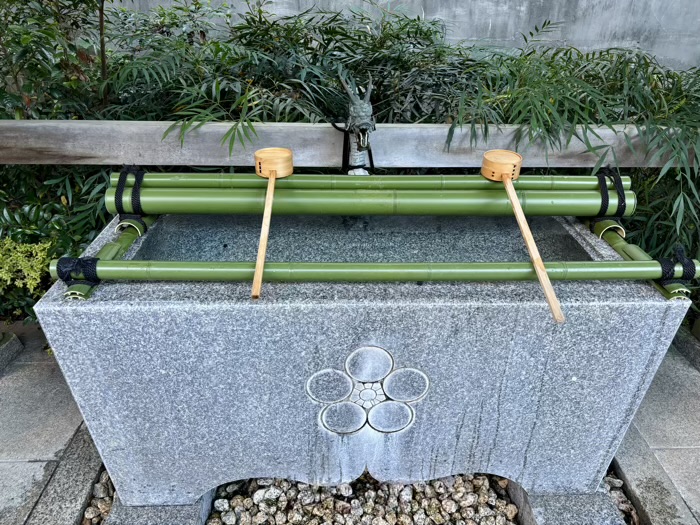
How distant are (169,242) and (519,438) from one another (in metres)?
1.40

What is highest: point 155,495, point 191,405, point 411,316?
point 411,316

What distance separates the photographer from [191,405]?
137 centimetres

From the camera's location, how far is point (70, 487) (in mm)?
1680

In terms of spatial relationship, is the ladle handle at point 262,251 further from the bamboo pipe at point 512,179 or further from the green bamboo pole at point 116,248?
the bamboo pipe at point 512,179

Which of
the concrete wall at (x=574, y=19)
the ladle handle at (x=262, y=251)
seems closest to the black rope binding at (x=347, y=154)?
the ladle handle at (x=262, y=251)

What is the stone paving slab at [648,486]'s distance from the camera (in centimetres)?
162

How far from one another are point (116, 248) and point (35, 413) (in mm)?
1137

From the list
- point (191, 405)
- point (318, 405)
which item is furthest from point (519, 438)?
point (191, 405)

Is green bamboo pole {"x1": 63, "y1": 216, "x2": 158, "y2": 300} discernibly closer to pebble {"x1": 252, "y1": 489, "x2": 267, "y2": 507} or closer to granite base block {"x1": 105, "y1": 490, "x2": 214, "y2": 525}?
granite base block {"x1": 105, "y1": 490, "x2": 214, "y2": 525}

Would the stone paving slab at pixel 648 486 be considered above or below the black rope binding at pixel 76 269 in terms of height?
below

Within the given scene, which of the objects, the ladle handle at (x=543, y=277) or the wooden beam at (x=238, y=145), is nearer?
the ladle handle at (x=543, y=277)

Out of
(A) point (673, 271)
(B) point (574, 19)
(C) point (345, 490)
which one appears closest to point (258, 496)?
(C) point (345, 490)

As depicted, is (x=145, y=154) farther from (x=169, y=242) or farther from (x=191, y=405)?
(x=191, y=405)

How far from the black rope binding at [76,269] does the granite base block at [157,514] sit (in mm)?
868
